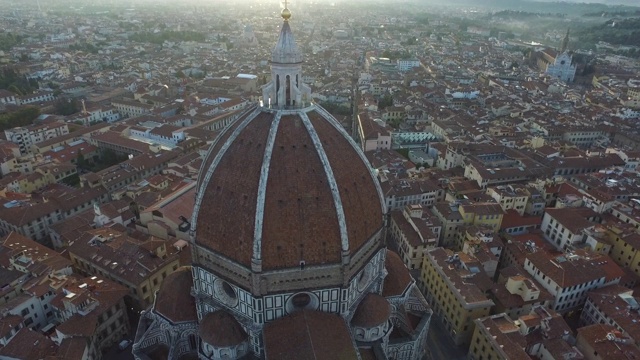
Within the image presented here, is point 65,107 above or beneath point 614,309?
beneath

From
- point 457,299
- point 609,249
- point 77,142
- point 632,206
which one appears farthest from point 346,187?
point 77,142

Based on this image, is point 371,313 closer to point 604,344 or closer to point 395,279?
point 395,279

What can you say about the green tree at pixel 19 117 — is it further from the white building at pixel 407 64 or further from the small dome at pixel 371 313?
the white building at pixel 407 64

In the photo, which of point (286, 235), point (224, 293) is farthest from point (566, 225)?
point (224, 293)

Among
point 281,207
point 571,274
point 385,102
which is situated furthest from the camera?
point 385,102

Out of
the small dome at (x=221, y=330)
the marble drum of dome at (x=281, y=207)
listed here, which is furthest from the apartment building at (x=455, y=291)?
the small dome at (x=221, y=330)

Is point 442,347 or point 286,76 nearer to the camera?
point 286,76
